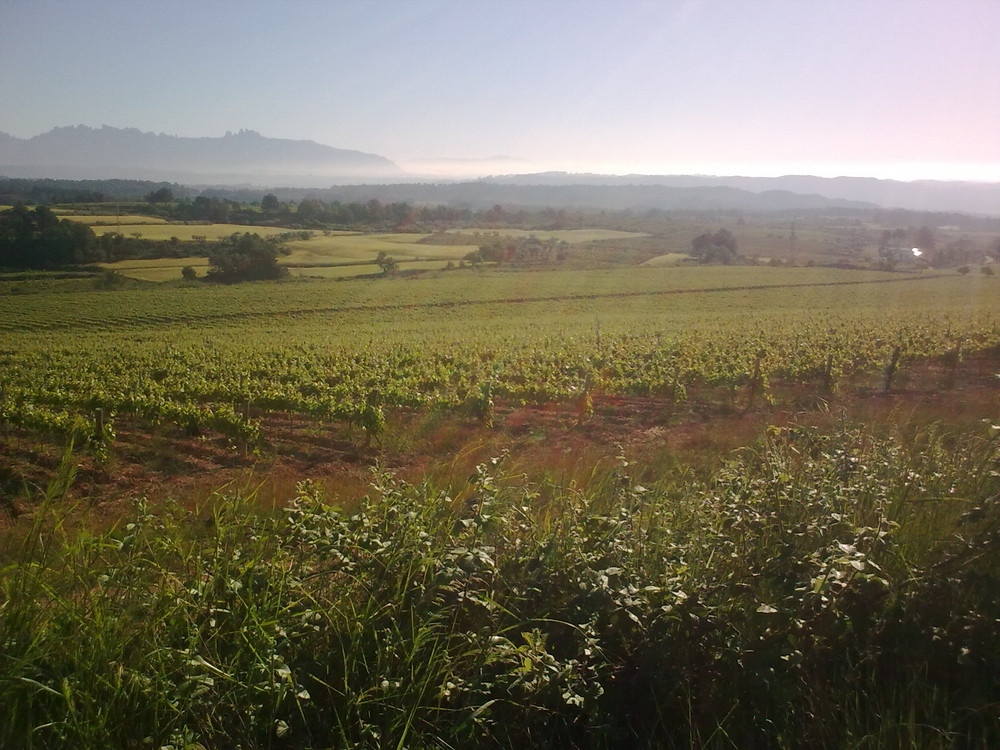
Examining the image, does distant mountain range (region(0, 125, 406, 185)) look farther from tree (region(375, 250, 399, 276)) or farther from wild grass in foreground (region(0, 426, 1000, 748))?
wild grass in foreground (region(0, 426, 1000, 748))

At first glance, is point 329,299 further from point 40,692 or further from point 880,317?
point 40,692

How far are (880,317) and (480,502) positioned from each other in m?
32.8

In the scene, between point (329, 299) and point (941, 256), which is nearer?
point (329, 299)

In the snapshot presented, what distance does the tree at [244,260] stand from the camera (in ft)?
107

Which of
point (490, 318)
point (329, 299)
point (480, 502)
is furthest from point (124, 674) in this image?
point (329, 299)

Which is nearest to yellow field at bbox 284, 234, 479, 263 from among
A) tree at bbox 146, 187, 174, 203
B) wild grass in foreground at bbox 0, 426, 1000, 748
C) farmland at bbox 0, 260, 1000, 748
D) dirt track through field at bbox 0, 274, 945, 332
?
dirt track through field at bbox 0, 274, 945, 332

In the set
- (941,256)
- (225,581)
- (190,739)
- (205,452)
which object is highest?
(941,256)

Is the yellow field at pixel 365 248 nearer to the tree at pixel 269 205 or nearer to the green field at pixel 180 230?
the tree at pixel 269 205

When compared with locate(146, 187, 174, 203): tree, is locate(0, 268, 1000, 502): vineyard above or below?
below

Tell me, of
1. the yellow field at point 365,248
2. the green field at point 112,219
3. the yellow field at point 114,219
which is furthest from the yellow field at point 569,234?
the green field at point 112,219

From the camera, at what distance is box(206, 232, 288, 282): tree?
32656mm

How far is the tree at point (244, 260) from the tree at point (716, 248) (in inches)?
1961

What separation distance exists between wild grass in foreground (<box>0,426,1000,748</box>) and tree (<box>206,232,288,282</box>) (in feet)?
105

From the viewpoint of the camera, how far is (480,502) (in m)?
3.24
